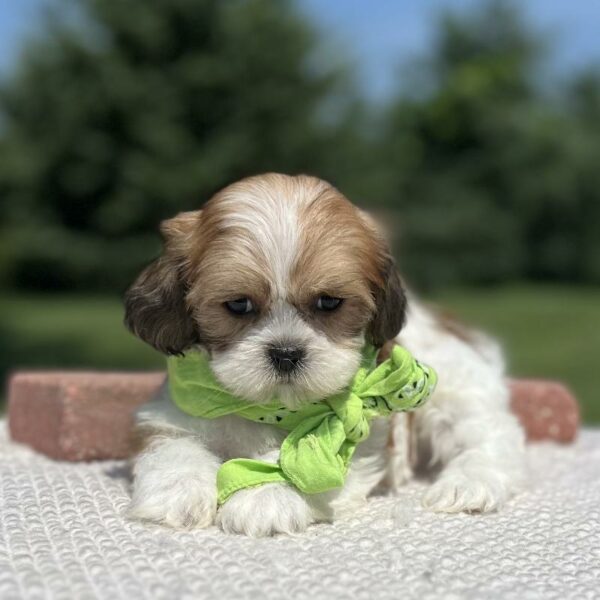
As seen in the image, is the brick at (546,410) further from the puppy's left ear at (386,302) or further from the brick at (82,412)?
the brick at (82,412)

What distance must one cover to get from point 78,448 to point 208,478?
172 centimetres

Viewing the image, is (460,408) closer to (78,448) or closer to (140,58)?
(78,448)

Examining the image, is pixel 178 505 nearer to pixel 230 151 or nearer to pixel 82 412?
pixel 82 412

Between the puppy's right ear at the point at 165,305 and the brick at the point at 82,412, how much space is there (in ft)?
4.27

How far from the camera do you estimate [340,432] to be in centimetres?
369

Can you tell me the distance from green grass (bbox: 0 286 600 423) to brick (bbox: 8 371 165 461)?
24.5ft

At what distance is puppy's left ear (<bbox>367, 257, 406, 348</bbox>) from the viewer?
379 centimetres

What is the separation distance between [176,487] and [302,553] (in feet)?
2.13

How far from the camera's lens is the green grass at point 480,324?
16.4 m

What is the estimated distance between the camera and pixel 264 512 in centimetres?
334

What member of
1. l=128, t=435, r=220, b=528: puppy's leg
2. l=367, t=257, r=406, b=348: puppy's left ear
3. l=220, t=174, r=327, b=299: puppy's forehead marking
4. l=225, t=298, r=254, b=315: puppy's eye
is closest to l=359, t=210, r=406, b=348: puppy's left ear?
l=367, t=257, r=406, b=348: puppy's left ear

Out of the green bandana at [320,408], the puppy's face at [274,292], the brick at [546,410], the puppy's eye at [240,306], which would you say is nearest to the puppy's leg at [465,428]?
the green bandana at [320,408]

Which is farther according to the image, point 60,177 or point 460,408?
point 60,177

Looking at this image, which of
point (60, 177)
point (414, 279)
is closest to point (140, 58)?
point (60, 177)
